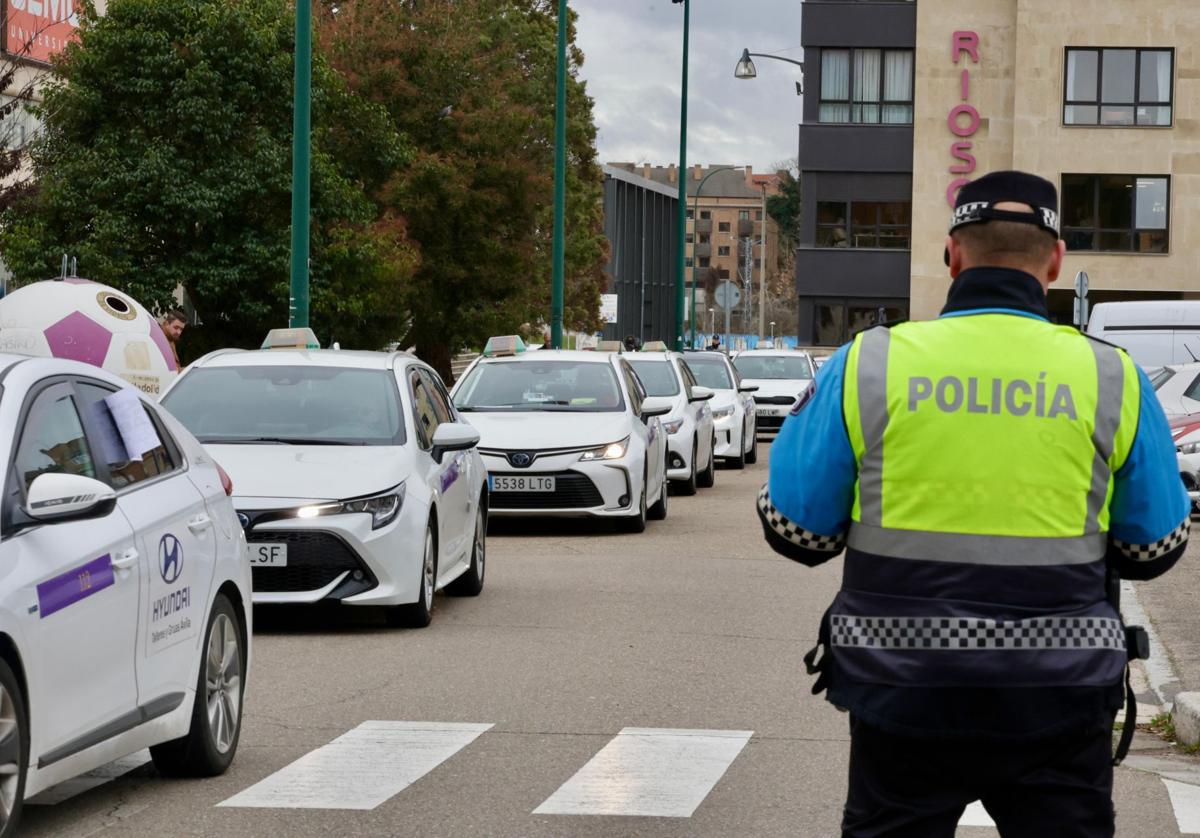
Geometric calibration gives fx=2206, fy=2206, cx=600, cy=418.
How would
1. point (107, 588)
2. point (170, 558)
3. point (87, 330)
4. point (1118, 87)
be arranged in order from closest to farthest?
point (107, 588) < point (170, 558) < point (87, 330) < point (1118, 87)

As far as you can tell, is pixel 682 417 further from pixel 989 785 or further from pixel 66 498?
pixel 989 785

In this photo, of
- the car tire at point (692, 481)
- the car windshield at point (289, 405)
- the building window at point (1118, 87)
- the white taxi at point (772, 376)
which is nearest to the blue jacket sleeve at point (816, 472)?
the car windshield at point (289, 405)

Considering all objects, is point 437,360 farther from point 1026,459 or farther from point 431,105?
point 1026,459

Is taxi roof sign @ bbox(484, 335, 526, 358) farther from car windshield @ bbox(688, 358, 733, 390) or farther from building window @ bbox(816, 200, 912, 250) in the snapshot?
building window @ bbox(816, 200, 912, 250)

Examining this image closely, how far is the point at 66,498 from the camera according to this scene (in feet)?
19.9

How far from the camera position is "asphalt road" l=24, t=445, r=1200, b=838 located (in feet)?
22.9

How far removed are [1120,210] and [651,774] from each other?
5434cm

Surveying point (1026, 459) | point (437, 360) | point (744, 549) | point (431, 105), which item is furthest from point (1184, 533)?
point (437, 360)

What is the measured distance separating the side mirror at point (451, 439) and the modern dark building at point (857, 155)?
165ft

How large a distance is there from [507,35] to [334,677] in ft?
159

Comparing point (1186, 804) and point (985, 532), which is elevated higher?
point (985, 532)

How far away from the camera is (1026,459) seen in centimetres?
389

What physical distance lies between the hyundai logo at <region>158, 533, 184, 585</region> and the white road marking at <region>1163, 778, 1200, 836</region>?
3314 mm

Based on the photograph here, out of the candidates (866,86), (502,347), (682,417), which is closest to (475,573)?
(502,347)
